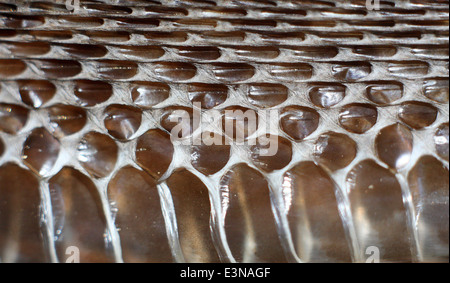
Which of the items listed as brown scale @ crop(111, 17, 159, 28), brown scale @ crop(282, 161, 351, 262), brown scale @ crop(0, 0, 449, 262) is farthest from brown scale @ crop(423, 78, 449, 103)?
brown scale @ crop(111, 17, 159, 28)

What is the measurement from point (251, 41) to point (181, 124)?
89mm

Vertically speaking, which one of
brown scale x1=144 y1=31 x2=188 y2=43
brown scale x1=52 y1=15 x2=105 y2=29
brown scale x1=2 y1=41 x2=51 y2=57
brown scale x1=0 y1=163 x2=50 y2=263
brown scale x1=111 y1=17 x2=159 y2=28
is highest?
brown scale x1=111 y1=17 x2=159 y2=28

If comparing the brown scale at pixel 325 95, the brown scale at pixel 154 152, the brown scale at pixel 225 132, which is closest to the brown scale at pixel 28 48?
the brown scale at pixel 225 132

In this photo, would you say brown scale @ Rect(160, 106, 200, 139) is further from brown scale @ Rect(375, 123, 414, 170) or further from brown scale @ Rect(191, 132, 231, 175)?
brown scale @ Rect(375, 123, 414, 170)

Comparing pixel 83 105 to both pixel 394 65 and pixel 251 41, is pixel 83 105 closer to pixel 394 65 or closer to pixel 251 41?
pixel 251 41

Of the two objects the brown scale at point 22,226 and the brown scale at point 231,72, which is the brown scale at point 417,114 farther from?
the brown scale at point 22,226

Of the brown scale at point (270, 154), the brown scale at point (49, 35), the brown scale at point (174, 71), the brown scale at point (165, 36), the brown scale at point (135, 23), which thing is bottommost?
the brown scale at point (270, 154)

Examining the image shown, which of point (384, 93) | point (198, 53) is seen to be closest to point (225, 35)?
point (198, 53)

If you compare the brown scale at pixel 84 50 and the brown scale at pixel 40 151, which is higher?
the brown scale at pixel 84 50

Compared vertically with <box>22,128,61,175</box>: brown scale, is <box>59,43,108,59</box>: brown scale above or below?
above

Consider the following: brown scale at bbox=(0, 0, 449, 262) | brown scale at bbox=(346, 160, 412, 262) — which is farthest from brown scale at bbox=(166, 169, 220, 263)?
brown scale at bbox=(346, 160, 412, 262)

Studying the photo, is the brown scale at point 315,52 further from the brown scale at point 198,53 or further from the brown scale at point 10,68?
the brown scale at point 10,68

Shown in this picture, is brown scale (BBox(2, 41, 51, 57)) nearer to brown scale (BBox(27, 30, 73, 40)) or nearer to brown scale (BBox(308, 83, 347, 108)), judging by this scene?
brown scale (BBox(27, 30, 73, 40))

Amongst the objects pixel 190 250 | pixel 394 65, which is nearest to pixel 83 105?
pixel 190 250
